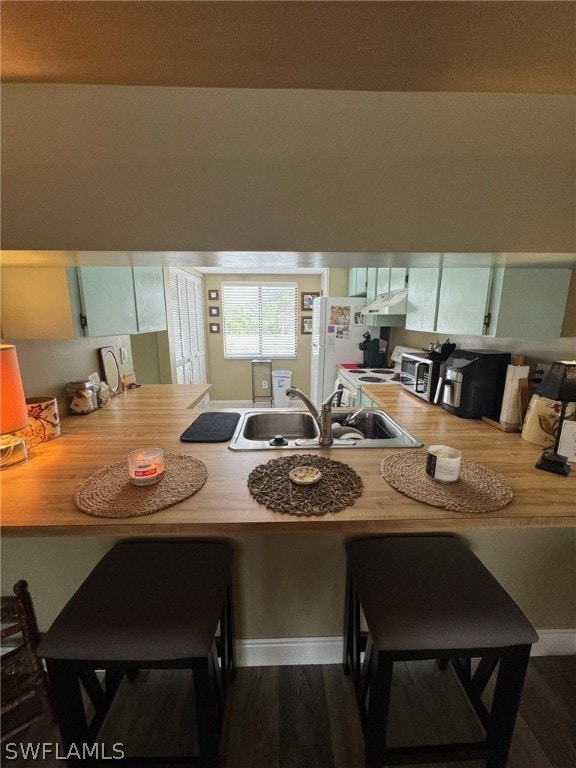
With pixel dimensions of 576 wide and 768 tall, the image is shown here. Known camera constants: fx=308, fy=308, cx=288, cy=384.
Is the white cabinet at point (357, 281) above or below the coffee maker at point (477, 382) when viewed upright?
above

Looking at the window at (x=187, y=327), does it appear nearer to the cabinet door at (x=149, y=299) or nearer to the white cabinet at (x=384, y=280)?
the cabinet door at (x=149, y=299)

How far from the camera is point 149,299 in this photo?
7.25 ft

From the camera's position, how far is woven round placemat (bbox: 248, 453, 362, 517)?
914 millimetres

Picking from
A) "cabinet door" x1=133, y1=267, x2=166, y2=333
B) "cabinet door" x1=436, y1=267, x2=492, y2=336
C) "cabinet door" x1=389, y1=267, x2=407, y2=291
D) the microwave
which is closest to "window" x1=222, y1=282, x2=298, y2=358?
"cabinet door" x1=389, y1=267, x2=407, y2=291

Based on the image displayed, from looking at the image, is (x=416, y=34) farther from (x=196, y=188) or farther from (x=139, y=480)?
(x=139, y=480)

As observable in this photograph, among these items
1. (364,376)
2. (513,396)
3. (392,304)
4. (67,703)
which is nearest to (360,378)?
(364,376)

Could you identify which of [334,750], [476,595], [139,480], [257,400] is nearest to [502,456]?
[476,595]

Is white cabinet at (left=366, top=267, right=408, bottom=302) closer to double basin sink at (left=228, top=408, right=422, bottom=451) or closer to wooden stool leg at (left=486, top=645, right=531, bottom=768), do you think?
double basin sink at (left=228, top=408, right=422, bottom=451)

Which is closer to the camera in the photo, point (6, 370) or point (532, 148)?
point (532, 148)

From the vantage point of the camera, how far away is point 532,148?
94 centimetres

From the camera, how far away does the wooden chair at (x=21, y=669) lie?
1.06 meters

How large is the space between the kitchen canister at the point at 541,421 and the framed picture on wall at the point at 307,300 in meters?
4.21

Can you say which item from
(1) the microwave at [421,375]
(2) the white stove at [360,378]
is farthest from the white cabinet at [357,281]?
(1) the microwave at [421,375]

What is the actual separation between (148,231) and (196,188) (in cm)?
20
